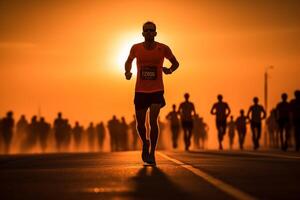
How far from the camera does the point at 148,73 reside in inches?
571

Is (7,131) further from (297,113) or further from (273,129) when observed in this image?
(297,113)

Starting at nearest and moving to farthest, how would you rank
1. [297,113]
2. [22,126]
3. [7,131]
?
[297,113]
[7,131]
[22,126]

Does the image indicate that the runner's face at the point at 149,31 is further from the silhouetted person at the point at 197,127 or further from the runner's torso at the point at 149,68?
the silhouetted person at the point at 197,127

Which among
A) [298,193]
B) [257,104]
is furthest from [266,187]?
[257,104]

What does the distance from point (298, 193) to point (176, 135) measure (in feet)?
90.4

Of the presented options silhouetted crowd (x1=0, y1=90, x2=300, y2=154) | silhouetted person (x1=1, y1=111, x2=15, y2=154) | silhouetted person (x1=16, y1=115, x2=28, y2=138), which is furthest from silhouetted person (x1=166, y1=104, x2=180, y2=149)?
silhouetted person (x1=16, y1=115, x2=28, y2=138)

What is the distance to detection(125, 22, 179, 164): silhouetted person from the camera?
47.4ft

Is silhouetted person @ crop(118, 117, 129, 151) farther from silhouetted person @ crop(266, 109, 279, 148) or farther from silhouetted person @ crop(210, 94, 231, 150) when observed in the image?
silhouetted person @ crop(210, 94, 231, 150)

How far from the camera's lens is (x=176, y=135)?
3578 centimetres

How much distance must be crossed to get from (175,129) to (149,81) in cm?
2169

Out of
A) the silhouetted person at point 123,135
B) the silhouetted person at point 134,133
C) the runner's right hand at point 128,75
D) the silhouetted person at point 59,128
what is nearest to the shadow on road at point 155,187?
the runner's right hand at point 128,75

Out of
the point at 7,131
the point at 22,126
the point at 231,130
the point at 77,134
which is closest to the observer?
the point at 7,131

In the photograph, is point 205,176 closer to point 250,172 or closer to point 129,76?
point 250,172

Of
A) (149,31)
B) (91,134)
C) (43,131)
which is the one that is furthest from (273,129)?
(149,31)
